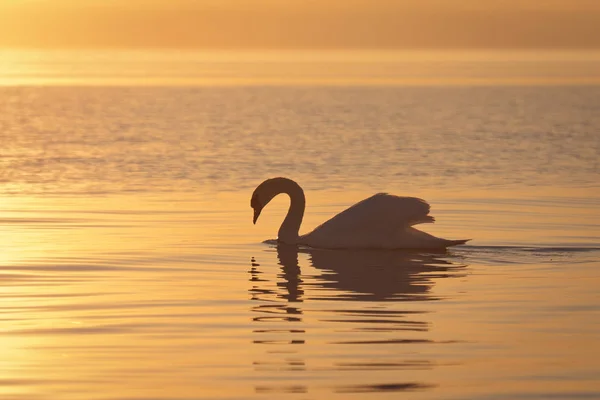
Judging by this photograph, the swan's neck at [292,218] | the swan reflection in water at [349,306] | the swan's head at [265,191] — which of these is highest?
the swan's head at [265,191]

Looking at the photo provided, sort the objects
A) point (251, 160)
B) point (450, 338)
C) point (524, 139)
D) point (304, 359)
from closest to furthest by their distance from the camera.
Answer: point (304, 359)
point (450, 338)
point (251, 160)
point (524, 139)

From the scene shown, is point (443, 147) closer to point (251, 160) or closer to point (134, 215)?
point (251, 160)

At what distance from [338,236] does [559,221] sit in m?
4.01

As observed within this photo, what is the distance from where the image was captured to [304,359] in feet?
38.8

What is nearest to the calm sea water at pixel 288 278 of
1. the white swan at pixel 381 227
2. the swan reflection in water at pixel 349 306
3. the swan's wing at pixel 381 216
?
the swan reflection in water at pixel 349 306

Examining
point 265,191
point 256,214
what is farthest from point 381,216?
point 265,191

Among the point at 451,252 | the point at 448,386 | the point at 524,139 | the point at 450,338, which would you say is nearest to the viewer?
the point at 448,386

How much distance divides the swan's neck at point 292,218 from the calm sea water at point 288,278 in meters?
0.36

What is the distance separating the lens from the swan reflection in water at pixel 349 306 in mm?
11625

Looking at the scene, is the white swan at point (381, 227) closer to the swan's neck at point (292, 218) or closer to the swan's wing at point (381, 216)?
the swan's wing at point (381, 216)

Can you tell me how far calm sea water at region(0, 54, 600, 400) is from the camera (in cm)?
1129

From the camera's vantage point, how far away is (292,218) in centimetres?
2003

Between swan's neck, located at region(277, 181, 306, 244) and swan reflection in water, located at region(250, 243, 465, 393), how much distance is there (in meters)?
0.18

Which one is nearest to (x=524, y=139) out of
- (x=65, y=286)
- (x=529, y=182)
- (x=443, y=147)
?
(x=443, y=147)
